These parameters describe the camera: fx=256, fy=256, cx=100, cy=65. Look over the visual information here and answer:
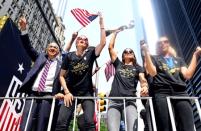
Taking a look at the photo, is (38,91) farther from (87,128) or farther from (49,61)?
(87,128)

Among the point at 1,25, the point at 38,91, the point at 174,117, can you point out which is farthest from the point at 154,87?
the point at 1,25

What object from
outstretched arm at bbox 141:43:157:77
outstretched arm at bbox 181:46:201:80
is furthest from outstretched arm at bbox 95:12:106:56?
outstretched arm at bbox 181:46:201:80

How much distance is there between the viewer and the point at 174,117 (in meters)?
3.92

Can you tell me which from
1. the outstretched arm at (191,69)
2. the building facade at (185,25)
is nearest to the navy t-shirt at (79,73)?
the outstretched arm at (191,69)

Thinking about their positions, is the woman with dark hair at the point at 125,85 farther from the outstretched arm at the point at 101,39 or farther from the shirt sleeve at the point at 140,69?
the outstretched arm at the point at 101,39

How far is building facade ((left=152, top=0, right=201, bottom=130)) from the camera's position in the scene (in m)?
46.8

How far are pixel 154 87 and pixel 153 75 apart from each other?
0.20m

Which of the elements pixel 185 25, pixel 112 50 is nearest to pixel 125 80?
pixel 112 50

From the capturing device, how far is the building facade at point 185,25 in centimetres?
4677

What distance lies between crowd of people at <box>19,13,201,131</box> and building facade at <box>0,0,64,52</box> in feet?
148

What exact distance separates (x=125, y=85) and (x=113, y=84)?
0.24 metres

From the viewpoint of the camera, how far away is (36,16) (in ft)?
206

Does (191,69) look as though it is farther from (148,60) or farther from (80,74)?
(80,74)

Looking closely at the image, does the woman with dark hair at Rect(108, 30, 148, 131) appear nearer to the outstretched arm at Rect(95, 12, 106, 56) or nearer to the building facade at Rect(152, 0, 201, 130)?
the outstretched arm at Rect(95, 12, 106, 56)
